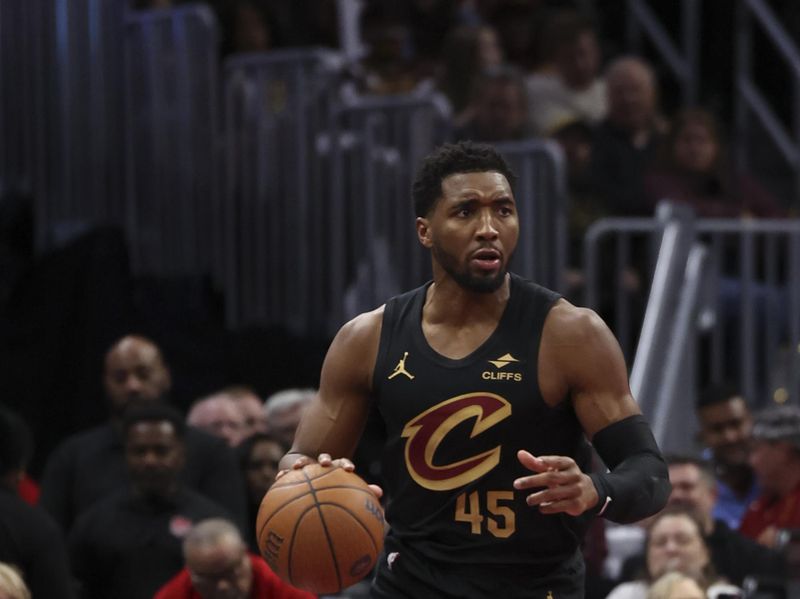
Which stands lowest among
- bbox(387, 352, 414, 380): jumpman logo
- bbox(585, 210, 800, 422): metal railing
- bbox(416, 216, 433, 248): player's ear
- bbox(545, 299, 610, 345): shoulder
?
bbox(585, 210, 800, 422): metal railing

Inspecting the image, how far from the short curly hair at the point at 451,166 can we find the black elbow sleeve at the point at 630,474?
2.61 ft

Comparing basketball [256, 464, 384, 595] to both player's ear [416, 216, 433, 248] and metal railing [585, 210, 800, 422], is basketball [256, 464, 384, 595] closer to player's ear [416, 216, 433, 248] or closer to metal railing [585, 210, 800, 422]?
player's ear [416, 216, 433, 248]

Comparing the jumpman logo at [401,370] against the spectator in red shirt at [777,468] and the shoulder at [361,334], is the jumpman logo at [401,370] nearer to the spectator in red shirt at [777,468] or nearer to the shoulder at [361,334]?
the shoulder at [361,334]

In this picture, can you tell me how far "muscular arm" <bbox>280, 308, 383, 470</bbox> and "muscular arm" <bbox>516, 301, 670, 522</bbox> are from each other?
54cm

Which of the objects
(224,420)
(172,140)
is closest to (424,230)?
(224,420)

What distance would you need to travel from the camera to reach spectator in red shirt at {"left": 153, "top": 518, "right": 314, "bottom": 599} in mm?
7473

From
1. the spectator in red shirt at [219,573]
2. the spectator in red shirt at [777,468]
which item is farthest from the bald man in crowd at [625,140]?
the spectator in red shirt at [219,573]

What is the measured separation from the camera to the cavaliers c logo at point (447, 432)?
5.07 m

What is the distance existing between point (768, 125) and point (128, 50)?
13.2 ft

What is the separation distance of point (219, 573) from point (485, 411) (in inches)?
107

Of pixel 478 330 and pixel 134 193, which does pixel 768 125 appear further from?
pixel 478 330

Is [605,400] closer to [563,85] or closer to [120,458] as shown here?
[120,458]

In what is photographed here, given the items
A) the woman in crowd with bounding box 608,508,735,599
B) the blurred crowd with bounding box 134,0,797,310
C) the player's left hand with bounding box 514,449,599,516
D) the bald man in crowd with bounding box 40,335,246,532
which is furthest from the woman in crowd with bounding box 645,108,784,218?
the player's left hand with bounding box 514,449,599,516

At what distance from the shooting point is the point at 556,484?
15.1ft
